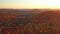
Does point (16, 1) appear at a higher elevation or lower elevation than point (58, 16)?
higher

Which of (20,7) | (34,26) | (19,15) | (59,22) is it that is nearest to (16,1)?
(20,7)

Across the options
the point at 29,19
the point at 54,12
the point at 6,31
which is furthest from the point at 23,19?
the point at 54,12

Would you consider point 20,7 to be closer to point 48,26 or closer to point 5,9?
point 5,9

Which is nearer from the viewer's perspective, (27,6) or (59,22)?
(59,22)

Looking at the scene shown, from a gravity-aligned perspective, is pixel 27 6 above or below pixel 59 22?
above

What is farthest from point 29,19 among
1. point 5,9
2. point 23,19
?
point 5,9

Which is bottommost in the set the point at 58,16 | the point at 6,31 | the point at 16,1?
the point at 6,31

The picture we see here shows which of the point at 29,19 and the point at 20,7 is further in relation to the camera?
the point at 20,7

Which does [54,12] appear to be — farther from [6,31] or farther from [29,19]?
[6,31]
